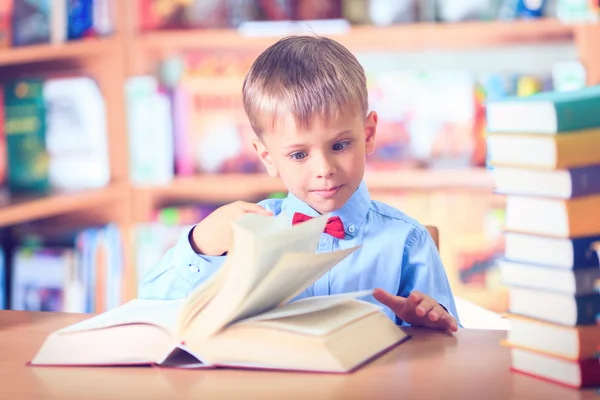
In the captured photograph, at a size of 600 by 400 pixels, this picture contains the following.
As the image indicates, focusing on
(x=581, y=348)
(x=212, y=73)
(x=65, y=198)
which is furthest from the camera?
(x=212, y=73)

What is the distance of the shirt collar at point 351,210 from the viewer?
148cm

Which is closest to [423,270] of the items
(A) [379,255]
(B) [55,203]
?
(A) [379,255]

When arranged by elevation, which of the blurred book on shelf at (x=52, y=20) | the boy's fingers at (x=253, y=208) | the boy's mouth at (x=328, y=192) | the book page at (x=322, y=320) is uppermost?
the blurred book on shelf at (x=52, y=20)

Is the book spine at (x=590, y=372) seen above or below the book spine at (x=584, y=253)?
below

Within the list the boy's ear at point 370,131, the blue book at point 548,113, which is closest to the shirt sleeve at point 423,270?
the boy's ear at point 370,131

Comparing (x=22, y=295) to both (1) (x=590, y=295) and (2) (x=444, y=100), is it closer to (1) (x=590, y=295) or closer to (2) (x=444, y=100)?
(2) (x=444, y=100)

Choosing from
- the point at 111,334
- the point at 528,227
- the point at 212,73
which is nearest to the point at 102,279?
the point at 212,73

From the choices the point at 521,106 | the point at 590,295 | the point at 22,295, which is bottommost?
the point at 22,295

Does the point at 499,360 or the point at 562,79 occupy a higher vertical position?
the point at 562,79

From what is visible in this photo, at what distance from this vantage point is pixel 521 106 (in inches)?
33.5

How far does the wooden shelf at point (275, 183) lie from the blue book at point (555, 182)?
6.61 ft

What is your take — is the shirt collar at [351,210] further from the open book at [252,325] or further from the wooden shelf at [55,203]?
the wooden shelf at [55,203]

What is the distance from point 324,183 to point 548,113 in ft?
1.83

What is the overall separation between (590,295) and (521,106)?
0.59 feet
